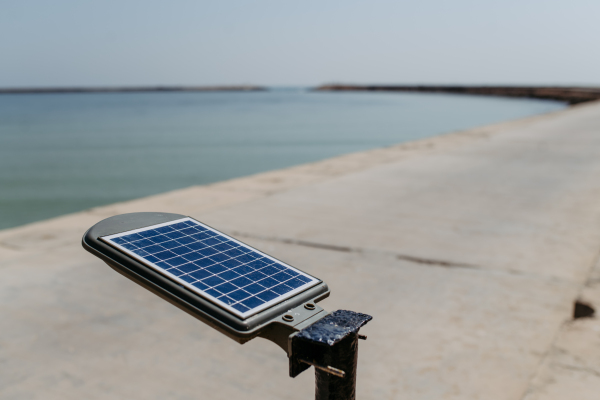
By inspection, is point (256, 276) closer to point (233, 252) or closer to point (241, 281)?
point (241, 281)

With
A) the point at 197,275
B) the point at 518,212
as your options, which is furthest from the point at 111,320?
the point at 518,212

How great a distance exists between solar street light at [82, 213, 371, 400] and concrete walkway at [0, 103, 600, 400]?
4.39 feet

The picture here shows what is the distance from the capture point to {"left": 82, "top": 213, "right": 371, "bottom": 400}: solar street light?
1340mm

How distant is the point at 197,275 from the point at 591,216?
6.24 metres

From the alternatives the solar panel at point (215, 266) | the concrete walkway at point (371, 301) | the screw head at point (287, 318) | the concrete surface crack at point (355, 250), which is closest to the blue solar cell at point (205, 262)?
the solar panel at point (215, 266)

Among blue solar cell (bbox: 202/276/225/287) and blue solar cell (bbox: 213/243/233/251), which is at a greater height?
blue solar cell (bbox: 202/276/225/287)

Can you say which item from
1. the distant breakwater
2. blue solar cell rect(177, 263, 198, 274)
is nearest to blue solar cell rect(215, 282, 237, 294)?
blue solar cell rect(177, 263, 198, 274)

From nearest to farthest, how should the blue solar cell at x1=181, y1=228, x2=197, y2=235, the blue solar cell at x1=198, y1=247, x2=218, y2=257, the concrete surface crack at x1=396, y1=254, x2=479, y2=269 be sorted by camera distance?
the blue solar cell at x1=198, y1=247, x2=218, y2=257 → the blue solar cell at x1=181, y1=228, x2=197, y2=235 → the concrete surface crack at x1=396, y1=254, x2=479, y2=269

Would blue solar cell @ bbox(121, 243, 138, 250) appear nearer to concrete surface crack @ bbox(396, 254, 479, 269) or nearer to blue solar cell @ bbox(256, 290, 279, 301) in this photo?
blue solar cell @ bbox(256, 290, 279, 301)

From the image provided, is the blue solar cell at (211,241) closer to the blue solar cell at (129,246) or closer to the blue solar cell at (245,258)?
the blue solar cell at (245,258)

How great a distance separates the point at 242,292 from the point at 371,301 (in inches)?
101

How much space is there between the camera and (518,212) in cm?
662

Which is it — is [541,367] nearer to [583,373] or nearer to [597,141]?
[583,373]

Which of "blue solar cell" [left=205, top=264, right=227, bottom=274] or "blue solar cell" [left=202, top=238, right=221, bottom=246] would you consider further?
"blue solar cell" [left=202, top=238, right=221, bottom=246]
